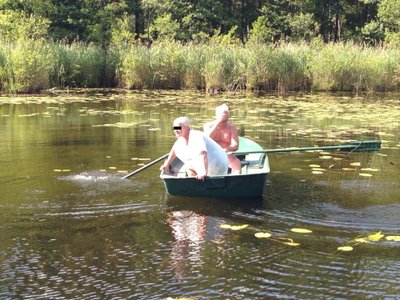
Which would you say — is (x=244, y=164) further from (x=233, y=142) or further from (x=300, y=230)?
(x=300, y=230)

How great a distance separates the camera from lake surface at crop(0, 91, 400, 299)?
4.20 metres

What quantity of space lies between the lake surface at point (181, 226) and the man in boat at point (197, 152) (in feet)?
1.22

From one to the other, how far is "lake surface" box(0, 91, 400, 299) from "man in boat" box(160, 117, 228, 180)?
0.37m

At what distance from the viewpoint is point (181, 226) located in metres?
5.59

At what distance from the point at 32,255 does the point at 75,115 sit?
9903mm

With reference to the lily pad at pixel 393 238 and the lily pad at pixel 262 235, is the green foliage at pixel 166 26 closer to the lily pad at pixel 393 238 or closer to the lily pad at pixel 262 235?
the lily pad at pixel 262 235

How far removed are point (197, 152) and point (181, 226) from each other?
40.7 inches

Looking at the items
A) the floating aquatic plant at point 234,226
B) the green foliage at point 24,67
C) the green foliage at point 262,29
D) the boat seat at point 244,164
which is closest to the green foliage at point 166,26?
the green foliage at point 262,29

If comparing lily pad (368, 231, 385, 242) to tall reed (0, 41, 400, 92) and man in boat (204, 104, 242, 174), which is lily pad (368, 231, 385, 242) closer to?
man in boat (204, 104, 242, 174)

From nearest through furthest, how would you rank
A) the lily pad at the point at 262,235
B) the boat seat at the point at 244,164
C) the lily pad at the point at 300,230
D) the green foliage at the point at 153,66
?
the lily pad at the point at 262,235
the lily pad at the point at 300,230
the boat seat at the point at 244,164
the green foliage at the point at 153,66

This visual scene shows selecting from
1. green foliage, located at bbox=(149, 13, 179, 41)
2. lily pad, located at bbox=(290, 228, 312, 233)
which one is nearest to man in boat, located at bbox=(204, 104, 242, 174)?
lily pad, located at bbox=(290, 228, 312, 233)

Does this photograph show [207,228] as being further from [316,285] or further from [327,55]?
[327,55]

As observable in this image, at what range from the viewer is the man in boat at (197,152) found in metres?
6.30

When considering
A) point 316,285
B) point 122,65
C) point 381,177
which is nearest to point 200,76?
point 122,65
